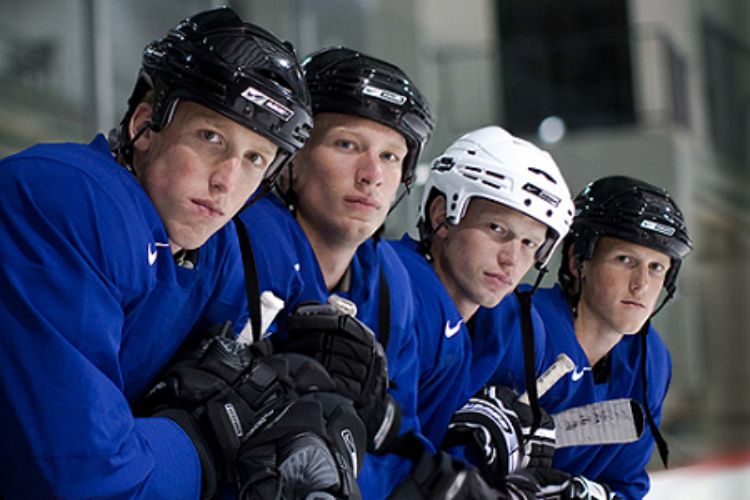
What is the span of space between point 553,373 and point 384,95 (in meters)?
0.92

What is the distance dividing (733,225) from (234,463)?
842cm

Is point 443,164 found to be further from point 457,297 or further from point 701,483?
point 701,483

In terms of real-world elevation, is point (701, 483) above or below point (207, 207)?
below

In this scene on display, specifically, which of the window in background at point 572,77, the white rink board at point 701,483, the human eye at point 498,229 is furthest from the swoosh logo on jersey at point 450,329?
the window in background at point 572,77

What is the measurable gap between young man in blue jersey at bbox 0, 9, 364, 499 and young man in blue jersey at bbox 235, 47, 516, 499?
0.17 metres

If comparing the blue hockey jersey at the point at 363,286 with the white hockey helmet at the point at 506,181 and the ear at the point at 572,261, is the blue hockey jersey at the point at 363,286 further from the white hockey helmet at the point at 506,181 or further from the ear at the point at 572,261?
the ear at the point at 572,261

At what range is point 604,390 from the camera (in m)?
2.78

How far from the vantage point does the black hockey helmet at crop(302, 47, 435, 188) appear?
192 centimetres

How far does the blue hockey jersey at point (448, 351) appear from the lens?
2.24 metres

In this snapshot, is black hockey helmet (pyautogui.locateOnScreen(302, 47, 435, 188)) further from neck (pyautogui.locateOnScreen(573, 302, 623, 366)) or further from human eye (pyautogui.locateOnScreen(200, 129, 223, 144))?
neck (pyautogui.locateOnScreen(573, 302, 623, 366))

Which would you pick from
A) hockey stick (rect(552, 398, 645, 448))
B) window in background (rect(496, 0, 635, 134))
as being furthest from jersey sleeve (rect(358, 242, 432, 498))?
window in background (rect(496, 0, 635, 134))

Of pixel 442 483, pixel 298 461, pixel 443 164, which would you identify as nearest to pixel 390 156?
pixel 443 164

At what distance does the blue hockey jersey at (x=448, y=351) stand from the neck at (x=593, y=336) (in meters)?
0.36

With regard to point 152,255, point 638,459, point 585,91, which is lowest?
point 638,459
